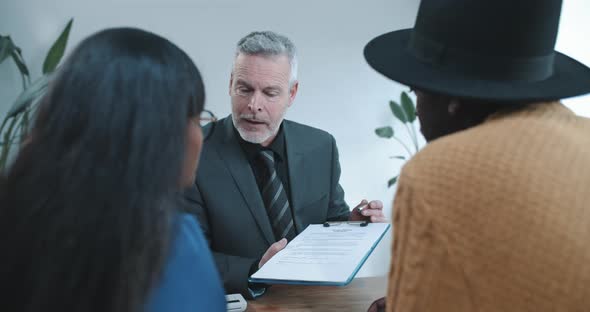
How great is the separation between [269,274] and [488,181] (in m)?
0.73

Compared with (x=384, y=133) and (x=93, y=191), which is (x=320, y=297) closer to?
(x=93, y=191)

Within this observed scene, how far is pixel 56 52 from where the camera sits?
319 cm

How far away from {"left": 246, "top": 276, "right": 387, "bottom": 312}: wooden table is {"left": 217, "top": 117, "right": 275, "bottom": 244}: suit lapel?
0.41 metres

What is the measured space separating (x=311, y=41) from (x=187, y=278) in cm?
329

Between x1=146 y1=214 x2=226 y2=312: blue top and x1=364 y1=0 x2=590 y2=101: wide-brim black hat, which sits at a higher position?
x1=364 y1=0 x2=590 y2=101: wide-brim black hat

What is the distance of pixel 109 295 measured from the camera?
74 centimetres

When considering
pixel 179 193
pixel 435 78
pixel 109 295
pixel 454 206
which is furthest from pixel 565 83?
pixel 109 295

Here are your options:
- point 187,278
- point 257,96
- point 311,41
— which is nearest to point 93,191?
point 187,278

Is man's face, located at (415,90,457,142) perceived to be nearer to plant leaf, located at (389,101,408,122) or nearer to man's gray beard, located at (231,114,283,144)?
man's gray beard, located at (231,114,283,144)

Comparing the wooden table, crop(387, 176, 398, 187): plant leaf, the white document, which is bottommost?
crop(387, 176, 398, 187): plant leaf

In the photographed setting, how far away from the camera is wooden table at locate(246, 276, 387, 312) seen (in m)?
1.49

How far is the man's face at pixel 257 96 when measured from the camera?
215cm

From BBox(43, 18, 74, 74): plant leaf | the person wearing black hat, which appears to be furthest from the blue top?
BBox(43, 18, 74, 74): plant leaf

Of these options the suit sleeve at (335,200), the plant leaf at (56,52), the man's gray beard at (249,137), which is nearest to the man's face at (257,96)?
the man's gray beard at (249,137)
